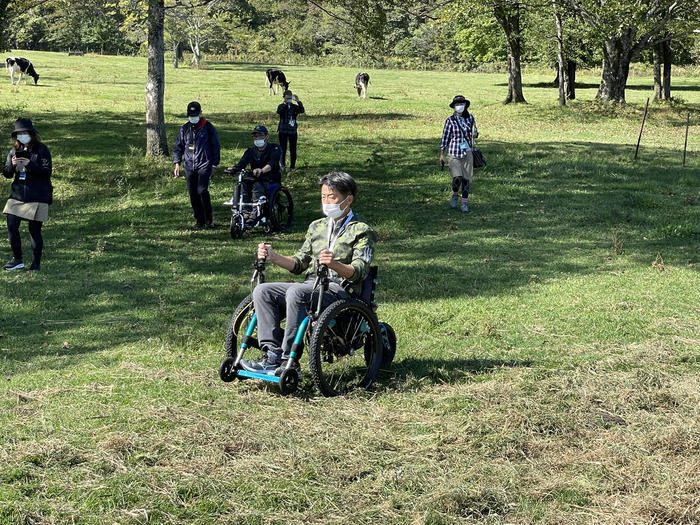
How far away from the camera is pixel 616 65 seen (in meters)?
34.5

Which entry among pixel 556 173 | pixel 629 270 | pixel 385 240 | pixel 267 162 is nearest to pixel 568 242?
pixel 629 270

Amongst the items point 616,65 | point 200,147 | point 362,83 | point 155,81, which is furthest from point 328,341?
point 362,83

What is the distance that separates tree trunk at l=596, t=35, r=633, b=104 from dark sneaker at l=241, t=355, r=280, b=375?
30.5 meters

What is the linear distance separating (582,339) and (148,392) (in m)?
4.43

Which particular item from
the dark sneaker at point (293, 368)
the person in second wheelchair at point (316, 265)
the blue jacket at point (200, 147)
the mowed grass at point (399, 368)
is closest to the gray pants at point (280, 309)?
the person in second wheelchair at point (316, 265)

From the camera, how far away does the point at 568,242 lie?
543 inches

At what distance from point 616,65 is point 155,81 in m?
Answer: 21.4

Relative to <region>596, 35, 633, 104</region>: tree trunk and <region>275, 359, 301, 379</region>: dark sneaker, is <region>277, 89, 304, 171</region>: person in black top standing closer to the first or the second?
<region>275, 359, 301, 379</region>: dark sneaker

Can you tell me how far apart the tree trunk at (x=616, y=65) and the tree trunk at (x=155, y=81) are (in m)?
20.2

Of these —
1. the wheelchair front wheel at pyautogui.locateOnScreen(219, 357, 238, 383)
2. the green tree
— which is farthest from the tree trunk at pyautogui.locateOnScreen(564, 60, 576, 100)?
the wheelchair front wheel at pyautogui.locateOnScreen(219, 357, 238, 383)

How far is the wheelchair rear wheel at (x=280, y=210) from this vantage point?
48.6 ft

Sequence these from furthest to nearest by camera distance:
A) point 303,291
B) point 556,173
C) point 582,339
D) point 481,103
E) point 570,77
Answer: point 570,77, point 481,103, point 556,173, point 582,339, point 303,291

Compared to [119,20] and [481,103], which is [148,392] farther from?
[119,20]

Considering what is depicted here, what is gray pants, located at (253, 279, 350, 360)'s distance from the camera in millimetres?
6602
